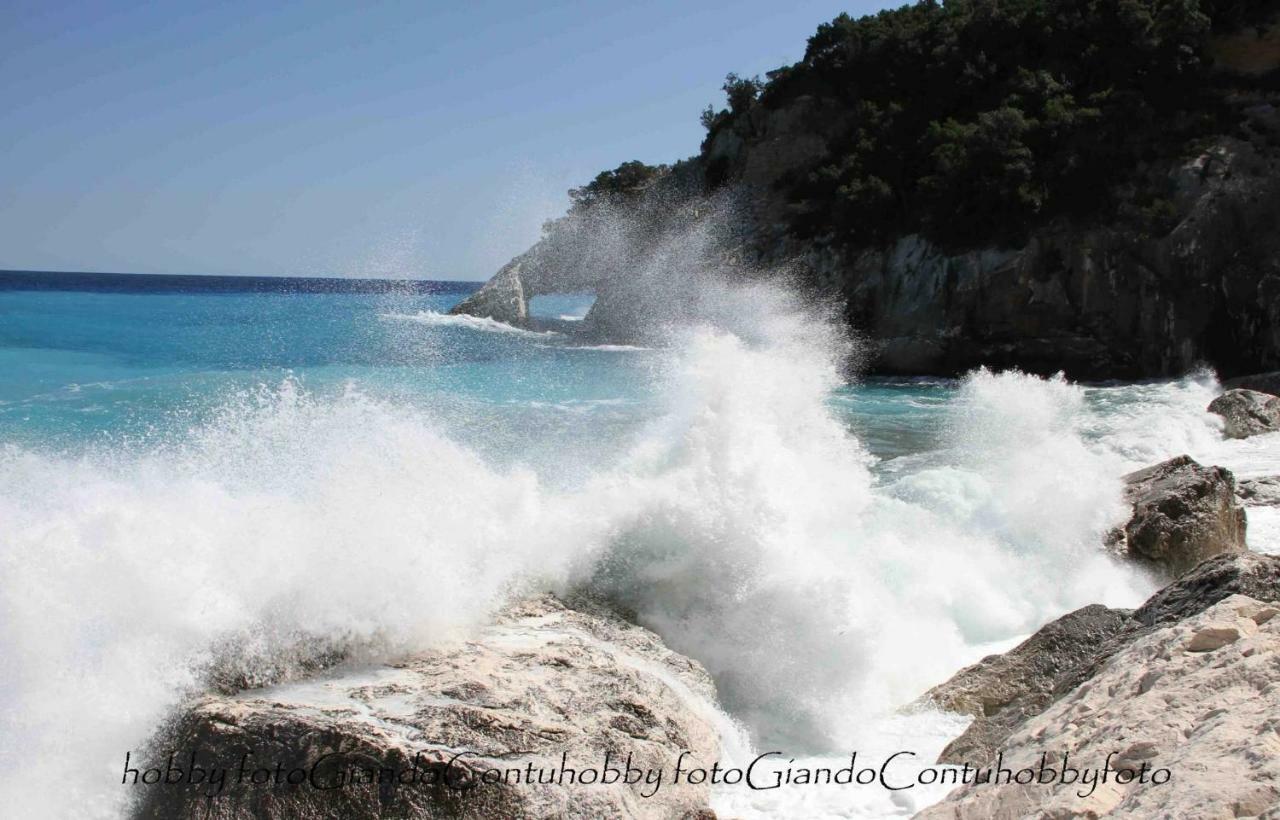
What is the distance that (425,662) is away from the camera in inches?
217

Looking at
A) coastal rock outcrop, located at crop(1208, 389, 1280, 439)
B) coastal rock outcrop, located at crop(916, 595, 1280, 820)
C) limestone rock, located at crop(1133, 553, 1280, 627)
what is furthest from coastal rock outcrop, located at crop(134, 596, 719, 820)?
coastal rock outcrop, located at crop(1208, 389, 1280, 439)

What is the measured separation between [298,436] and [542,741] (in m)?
4.02

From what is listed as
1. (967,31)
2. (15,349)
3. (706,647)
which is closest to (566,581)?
(706,647)

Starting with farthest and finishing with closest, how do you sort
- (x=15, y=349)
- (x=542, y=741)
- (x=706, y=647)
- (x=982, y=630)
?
(x=15, y=349) → (x=982, y=630) → (x=706, y=647) → (x=542, y=741)

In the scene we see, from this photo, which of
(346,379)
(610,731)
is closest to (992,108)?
(346,379)

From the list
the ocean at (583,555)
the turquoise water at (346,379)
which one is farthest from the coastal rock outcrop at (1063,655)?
the turquoise water at (346,379)

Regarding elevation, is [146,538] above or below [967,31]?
below

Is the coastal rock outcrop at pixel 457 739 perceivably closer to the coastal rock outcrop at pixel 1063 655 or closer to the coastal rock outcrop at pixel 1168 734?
the coastal rock outcrop at pixel 1168 734

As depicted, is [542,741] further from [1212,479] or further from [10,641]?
[1212,479]

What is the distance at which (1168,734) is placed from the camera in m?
4.13

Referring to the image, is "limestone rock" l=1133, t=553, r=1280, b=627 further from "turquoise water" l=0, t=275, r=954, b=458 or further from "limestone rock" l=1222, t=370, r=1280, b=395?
"limestone rock" l=1222, t=370, r=1280, b=395

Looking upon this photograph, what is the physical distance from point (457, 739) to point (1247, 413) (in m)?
16.9

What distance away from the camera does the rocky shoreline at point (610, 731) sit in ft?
13.0

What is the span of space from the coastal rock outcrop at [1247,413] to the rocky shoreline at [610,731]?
42.1 ft
